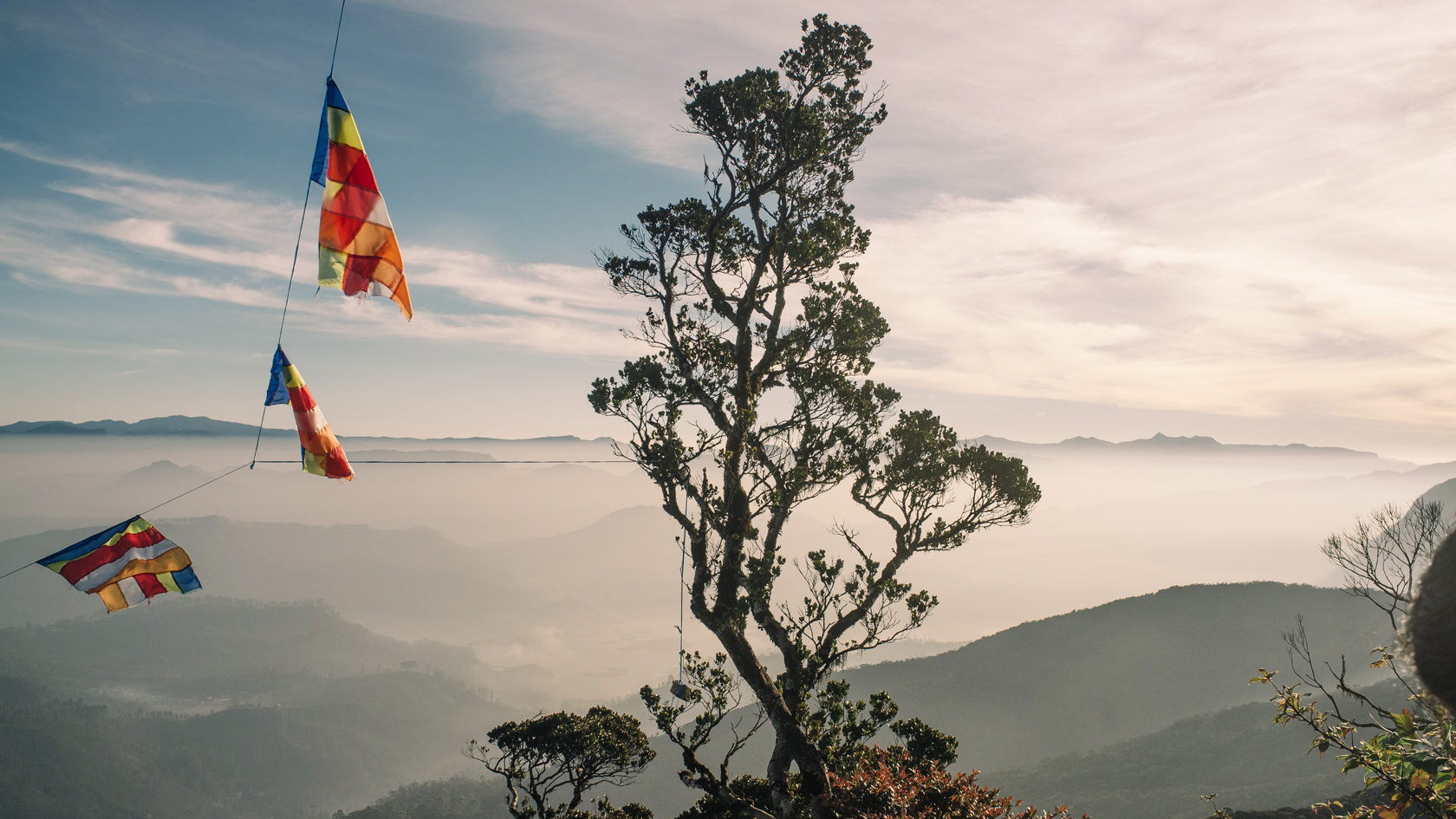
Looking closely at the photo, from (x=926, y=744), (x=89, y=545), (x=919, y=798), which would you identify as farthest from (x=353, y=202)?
(x=926, y=744)

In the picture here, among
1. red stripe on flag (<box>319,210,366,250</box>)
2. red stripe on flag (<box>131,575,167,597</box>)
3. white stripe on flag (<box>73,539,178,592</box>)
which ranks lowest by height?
red stripe on flag (<box>131,575,167,597</box>)

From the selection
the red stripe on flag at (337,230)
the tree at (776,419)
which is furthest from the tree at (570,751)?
the red stripe on flag at (337,230)

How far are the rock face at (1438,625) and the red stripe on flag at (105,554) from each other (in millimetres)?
15540

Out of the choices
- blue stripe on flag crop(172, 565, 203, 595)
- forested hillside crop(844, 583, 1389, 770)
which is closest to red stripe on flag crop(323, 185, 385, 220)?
blue stripe on flag crop(172, 565, 203, 595)

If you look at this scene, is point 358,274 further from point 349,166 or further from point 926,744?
point 926,744

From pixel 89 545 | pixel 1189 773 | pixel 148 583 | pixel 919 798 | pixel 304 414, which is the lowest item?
pixel 1189 773

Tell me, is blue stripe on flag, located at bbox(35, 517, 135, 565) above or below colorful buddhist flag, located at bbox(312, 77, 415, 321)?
below

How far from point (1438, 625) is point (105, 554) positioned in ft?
54.9

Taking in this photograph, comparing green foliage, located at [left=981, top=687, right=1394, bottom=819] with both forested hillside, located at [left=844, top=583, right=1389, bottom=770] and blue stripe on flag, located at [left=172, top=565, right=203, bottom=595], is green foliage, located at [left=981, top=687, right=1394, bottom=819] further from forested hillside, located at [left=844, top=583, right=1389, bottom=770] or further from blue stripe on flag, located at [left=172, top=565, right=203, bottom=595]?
blue stripe on flag, located at [left=172, top=565, right=203, bottom=595]

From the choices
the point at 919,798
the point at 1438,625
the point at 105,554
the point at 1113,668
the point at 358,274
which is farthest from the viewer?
the point at 1113,668

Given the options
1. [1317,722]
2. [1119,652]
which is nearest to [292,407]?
[1317,722]

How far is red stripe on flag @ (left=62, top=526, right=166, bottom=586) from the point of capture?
11273mm

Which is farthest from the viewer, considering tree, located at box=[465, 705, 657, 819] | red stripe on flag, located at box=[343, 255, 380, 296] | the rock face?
tree, located at box=[465, 705, 657, 819]

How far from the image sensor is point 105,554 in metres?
11.7
